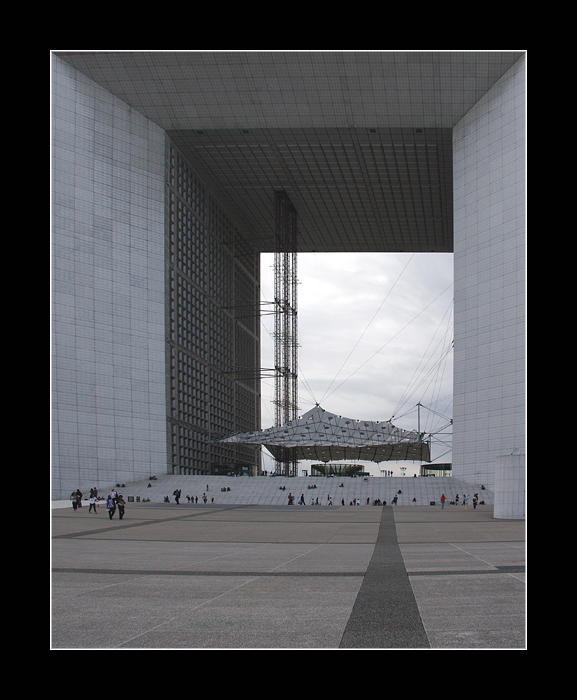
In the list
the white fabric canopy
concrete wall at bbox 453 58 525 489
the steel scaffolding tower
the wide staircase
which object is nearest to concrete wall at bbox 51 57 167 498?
the wide staircase

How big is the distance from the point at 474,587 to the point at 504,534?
1150cm

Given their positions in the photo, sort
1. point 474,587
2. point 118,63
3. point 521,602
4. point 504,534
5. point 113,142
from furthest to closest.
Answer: point 113,142 → point 118,63 → point 504,534 → point 474,587 → point 521,602

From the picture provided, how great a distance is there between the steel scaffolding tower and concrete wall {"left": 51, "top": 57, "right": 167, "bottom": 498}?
18.5 metres

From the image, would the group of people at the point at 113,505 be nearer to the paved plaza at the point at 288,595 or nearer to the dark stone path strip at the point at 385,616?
the paved plaza at the point at 288,595

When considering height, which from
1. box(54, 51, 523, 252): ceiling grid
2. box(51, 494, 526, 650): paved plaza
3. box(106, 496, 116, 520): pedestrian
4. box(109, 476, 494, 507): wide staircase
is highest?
box(54, 51, 523, 252): ceiling grid

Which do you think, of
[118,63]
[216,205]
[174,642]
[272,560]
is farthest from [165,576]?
[216,205]

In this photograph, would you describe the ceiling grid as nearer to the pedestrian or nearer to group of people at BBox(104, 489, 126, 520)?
group of people at BBox(104, 489, 126, 520)

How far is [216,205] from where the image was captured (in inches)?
3041

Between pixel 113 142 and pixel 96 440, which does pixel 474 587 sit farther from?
pixel 113 142

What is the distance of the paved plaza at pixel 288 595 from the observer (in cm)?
673

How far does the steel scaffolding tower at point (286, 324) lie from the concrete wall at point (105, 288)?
60.8 feet

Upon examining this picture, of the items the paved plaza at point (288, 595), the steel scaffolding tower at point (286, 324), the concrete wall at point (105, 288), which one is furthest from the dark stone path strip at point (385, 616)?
the steel scaffolding tower at point (286, 324)

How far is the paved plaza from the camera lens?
22.1 ft

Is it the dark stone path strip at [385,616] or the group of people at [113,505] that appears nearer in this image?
the dark stone path strip at [385,616]
